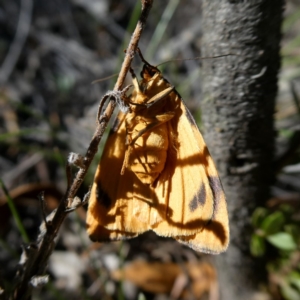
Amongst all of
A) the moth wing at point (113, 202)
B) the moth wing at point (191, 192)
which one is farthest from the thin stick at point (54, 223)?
the moth wing at point (191, 192)

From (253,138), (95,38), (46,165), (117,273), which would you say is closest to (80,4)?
(95,38)

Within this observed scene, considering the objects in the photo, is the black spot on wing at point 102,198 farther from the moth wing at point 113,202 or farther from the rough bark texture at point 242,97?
the rough bark texture at point 242,97

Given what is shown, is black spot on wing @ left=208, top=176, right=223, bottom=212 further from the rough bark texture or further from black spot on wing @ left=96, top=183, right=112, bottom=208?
black spot on wing @ left=96, top=183, right=112, bottom=208

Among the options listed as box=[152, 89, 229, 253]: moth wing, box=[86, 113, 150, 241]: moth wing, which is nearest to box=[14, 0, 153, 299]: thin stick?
box=[86, 113, 150, 241]: moth wing

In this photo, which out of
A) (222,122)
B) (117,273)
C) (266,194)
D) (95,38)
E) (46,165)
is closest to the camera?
(222,122)

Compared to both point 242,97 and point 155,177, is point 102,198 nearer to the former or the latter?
point 155,177

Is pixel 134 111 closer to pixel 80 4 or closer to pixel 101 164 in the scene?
pixel 101 164

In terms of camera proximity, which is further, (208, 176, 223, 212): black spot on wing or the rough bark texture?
(208, 176, 223, 212): black spot on wing
